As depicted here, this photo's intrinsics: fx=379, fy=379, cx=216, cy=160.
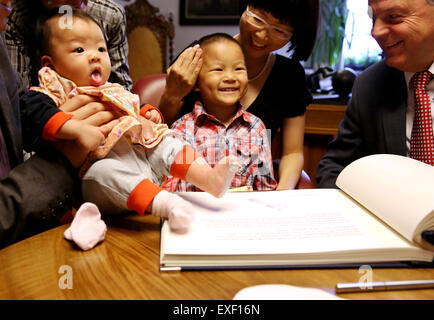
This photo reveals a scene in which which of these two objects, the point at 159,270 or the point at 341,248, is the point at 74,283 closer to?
the point at 159,270

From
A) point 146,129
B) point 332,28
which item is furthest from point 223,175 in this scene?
point 332,28

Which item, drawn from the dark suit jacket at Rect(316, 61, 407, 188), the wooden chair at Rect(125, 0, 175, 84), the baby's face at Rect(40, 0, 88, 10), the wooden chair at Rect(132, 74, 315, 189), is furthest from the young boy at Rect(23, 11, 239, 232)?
the wooden chair at Rect(125, 0, 175, 84)

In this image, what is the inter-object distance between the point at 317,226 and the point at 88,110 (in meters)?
0.67

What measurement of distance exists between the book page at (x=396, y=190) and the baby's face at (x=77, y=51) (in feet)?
2.55

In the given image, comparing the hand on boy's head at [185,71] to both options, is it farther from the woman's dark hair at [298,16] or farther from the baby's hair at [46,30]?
the baby's hair at [46,30]

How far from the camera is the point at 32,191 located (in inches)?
33.4

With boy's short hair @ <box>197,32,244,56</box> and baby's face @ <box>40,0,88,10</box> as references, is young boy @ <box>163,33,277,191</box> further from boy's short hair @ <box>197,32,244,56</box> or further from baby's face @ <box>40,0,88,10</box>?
baby's face @ <box>40,0,88,10</box>

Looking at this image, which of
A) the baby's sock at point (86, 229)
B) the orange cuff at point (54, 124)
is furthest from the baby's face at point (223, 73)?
the baby's sock at point (86, 229)

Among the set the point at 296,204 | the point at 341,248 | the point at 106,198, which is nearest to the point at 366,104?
the point at 296,204

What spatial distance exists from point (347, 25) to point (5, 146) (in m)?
2.95

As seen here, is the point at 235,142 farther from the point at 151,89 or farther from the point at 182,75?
the point at 151,89

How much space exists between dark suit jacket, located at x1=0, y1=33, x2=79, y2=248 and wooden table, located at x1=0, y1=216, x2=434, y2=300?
0.06m

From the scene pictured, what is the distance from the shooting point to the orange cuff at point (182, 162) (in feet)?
3.42

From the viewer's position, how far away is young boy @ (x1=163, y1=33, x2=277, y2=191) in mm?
1496
